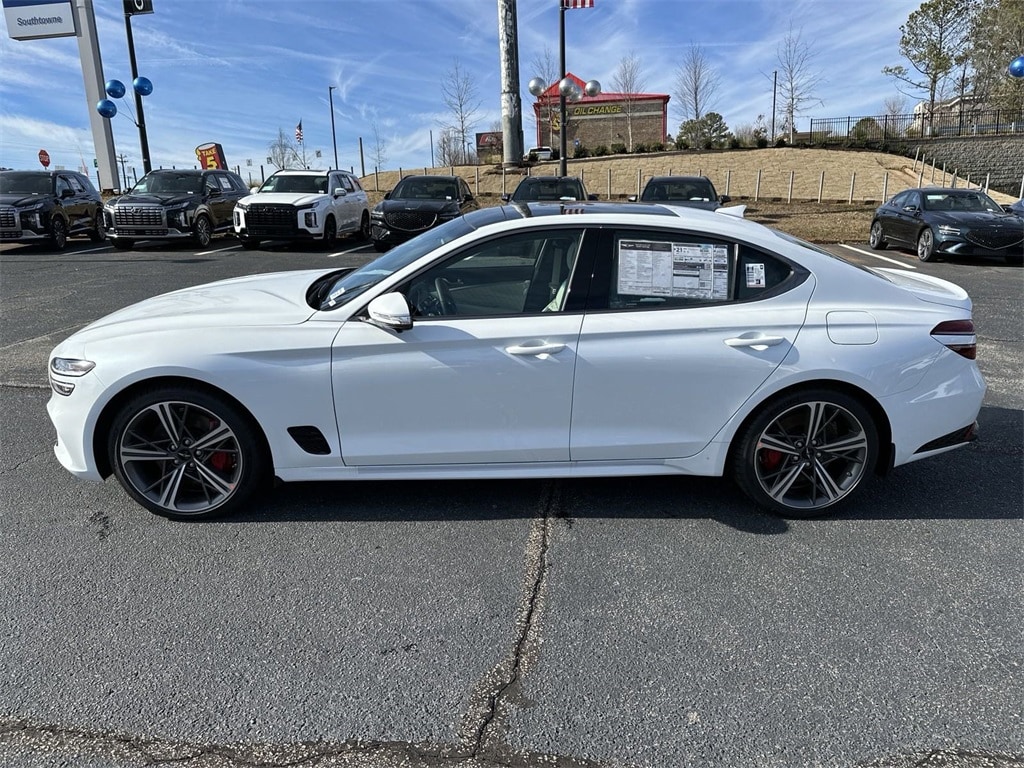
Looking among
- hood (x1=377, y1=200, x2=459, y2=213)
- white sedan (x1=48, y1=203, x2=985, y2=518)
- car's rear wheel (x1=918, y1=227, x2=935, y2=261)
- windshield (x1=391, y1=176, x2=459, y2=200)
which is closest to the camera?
white sedan (x1=48, y1=203, x2=985, y2=518)

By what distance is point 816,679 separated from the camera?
8.14ft

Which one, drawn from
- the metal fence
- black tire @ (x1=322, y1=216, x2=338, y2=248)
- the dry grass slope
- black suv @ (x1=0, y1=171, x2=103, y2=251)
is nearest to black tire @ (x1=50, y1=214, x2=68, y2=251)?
black suv @ (x1=0, y1=171, x2=103, y2=251)

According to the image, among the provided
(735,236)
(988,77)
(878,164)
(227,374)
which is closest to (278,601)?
(227,374)

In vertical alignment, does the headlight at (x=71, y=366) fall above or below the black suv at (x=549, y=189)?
below

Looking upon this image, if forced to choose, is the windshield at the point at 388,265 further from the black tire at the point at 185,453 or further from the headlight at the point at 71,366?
the headlight at the point at 71,366

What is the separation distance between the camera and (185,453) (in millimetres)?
3473

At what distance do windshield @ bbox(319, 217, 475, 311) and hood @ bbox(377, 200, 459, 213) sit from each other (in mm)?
10977

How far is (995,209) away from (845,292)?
557 inches

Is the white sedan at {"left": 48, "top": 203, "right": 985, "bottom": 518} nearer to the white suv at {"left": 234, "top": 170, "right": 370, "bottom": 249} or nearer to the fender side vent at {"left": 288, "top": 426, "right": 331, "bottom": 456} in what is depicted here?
the fender side vent at {"left": 288, "top": 426, "right": 331, "bottom": 456}

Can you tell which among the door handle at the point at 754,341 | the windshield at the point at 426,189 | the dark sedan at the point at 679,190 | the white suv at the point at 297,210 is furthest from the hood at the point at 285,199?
the door handle at the point at 754,341

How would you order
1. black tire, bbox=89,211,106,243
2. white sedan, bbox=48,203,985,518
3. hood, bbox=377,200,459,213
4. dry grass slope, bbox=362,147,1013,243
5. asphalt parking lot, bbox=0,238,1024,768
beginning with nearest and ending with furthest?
asphalt parking lot, bbox=0,238,1024,768 < white sedan, bbox=48,203,985,518 < hood, bbox=377,200,459,213 < black tire, bbox=89,211,106,243 < dry grass slope, bbox=362,147,1013,243

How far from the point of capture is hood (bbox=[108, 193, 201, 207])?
1509 cm

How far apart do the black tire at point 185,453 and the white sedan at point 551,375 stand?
0.03 feet

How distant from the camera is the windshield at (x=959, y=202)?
14.5 m
